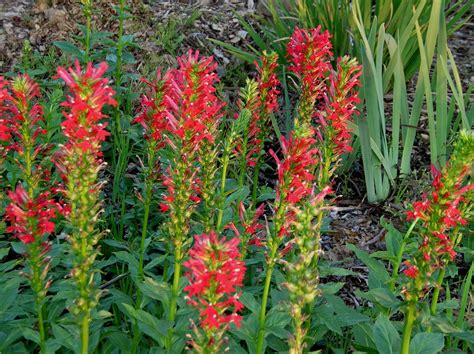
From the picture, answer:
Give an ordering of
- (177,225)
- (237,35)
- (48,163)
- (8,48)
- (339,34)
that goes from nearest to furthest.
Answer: (177,225) < (48,163) < (339,34) < (8,48) < (237,35)

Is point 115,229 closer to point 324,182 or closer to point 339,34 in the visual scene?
point 324,182

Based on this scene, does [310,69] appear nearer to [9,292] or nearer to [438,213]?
[438,213]

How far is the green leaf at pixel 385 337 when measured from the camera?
2387mm

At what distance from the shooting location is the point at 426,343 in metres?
2.40

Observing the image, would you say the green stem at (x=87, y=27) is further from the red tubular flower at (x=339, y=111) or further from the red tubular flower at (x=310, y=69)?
the red tubular flower at (x=339, y=111)

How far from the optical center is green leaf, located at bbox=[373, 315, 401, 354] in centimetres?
239

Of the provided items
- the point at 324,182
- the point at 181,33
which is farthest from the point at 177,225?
the point at 181,33

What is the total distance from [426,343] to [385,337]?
0.50 ft

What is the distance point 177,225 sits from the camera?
2.21 metres

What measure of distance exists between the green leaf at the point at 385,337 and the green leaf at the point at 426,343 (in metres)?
0.06

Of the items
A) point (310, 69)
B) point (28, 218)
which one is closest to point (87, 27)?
point (310, 69)

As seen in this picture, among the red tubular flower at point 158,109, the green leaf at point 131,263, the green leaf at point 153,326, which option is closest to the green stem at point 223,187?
the red tubular flower at point 158,109

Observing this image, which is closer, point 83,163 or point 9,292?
point 83,163

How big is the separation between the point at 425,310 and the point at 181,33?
13.1ft
